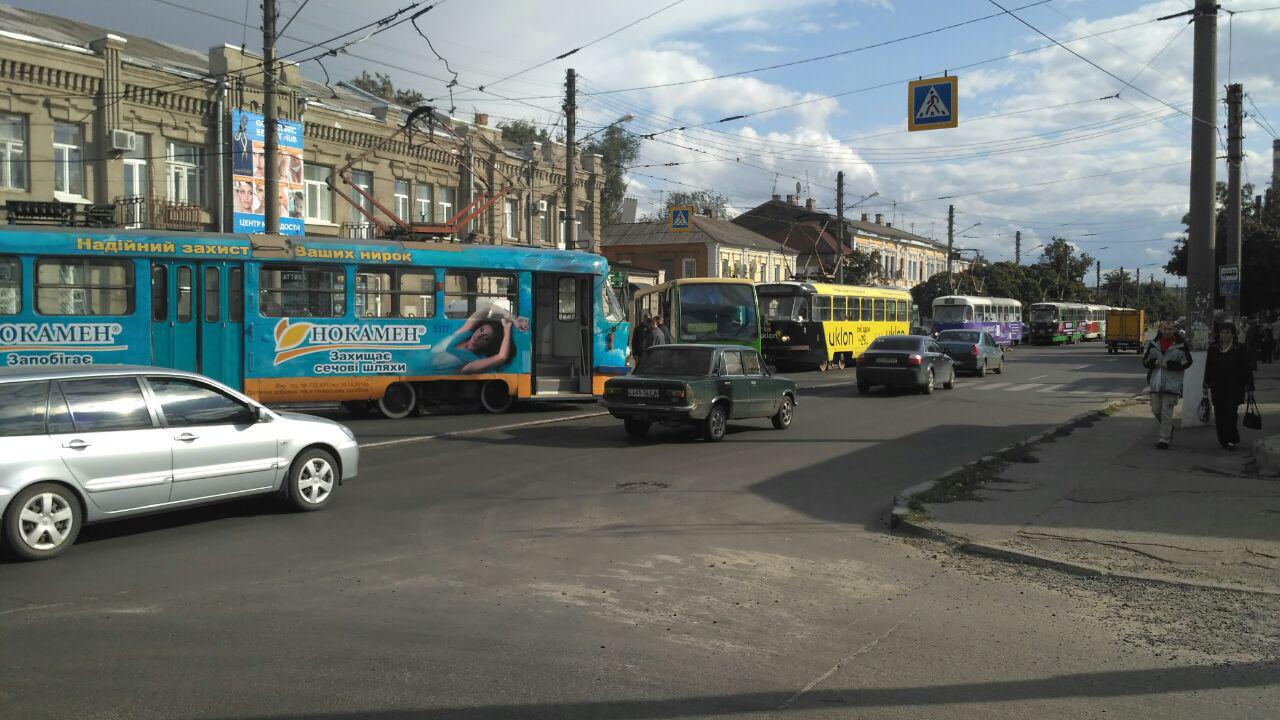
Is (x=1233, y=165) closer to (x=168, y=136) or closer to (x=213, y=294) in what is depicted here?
(x=213, y=294)

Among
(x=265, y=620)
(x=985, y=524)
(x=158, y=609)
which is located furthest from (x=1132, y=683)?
(x=158, y=609)

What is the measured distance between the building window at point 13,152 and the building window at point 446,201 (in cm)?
1563

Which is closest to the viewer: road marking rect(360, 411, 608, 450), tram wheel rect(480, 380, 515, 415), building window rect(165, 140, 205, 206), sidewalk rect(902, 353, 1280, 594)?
sidewalk rect(902, 353, 1280, 594)

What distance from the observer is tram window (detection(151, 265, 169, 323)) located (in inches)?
627

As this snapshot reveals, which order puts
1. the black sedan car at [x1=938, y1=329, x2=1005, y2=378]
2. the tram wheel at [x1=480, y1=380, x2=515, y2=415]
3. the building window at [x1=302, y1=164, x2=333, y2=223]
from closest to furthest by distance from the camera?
the tram wheel at [x1=480, y1=380, x2=515, y2=415] → the black sedan car at [x1=938, y1=329, x2=1005, y2=378] → the building window at [x1=302, y1=164, x2=333, y2=223]

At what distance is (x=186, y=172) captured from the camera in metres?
30.4

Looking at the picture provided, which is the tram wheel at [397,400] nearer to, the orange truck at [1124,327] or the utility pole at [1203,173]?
the utility pole at [1203,173]

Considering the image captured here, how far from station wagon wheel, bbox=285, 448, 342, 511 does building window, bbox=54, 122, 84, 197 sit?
21.9m

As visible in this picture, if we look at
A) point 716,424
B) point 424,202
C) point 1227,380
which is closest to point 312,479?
point 716,424

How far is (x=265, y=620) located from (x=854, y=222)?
281 ft

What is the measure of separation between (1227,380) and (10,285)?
57.5ft

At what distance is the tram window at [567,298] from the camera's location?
20.1 meters

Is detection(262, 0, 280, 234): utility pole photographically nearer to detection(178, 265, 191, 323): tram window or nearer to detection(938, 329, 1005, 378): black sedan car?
detection(178, 265, 191, 323): tram window

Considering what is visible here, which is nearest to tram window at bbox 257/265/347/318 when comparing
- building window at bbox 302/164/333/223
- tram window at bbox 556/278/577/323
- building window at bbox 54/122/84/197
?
tram window at bbox 556/278/577/323
